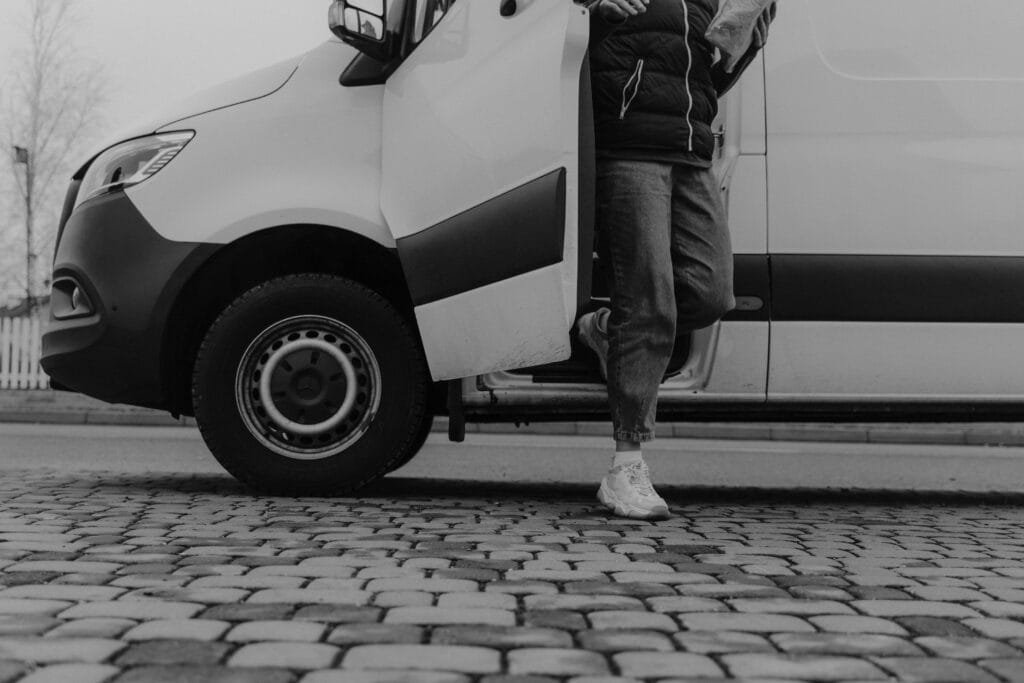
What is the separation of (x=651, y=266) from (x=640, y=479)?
640mm

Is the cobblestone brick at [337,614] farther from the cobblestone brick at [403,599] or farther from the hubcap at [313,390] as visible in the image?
the hubcap at [313,390]

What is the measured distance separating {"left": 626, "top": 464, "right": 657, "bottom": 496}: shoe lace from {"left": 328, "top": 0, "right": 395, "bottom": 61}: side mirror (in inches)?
63.0

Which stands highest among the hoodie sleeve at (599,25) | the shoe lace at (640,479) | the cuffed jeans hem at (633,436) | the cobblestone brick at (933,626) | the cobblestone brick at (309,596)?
the hoodie sleeve at (599,25)

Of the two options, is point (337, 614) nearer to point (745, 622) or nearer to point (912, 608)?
point (745, 622)

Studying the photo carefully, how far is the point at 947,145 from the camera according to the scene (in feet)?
13.3

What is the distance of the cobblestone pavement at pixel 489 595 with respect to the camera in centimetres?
183

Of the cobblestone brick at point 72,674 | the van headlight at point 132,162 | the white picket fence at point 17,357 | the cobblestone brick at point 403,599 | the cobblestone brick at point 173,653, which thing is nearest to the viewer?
the cobblestone brick at point 72,674

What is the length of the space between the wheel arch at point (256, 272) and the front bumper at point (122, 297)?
49 mm

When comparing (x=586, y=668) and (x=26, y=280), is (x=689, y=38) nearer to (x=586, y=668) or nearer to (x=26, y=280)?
(x=586, y=668)

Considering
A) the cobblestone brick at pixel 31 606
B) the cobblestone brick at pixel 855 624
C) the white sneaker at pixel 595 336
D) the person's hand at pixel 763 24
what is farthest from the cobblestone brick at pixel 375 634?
the person's hand at pixel 763 24

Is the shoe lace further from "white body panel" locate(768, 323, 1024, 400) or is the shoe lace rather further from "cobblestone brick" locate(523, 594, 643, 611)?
"cobblestone brick" locate(523, 594, 643, 611)

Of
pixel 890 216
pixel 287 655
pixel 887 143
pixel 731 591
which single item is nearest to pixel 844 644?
pixel 731 591

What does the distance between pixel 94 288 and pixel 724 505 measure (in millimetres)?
2282

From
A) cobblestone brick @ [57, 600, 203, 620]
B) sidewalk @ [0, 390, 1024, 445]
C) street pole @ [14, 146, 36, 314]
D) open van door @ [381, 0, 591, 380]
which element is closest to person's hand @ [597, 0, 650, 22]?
open van door @ [381, 0, 591, 380]
